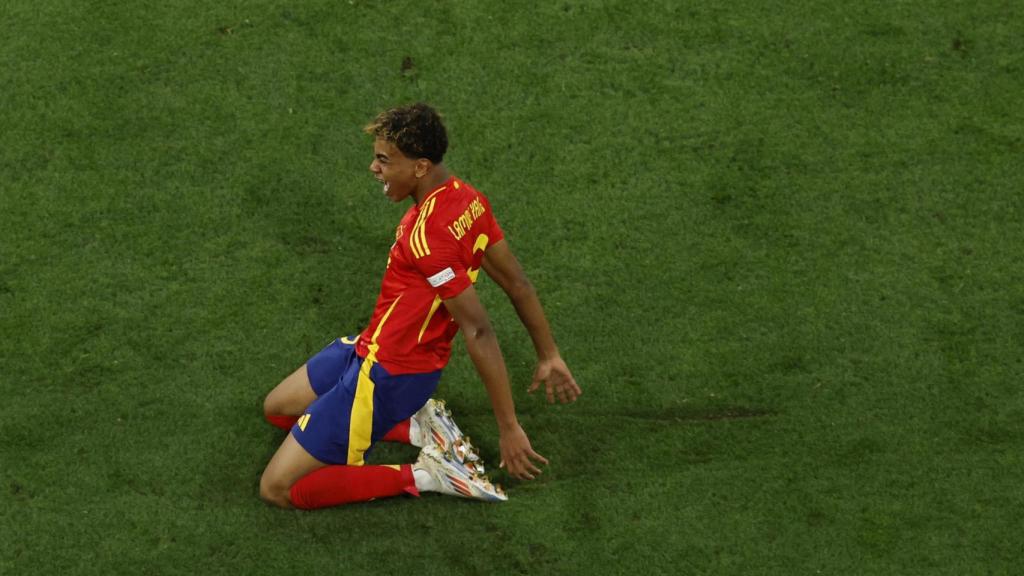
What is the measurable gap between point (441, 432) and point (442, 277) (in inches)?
44.3

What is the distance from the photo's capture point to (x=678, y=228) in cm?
700

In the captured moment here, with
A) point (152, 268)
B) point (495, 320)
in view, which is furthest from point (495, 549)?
point (152, 268)

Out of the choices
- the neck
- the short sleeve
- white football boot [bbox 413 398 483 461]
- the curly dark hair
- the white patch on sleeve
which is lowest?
white football boot [bbox 413 398 483 461]

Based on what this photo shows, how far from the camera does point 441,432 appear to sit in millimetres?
6074

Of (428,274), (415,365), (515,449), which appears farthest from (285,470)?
(428,274)

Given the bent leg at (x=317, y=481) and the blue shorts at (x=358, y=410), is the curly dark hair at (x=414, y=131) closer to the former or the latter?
the blue shorts at (x=358, y=410)

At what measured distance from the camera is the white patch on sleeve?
17.0 ft

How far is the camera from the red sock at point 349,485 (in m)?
5.80

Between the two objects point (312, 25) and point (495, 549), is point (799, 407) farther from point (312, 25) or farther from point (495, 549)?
point (312, 25)

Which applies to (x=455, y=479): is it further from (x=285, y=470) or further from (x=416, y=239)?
(x=416, y=239)

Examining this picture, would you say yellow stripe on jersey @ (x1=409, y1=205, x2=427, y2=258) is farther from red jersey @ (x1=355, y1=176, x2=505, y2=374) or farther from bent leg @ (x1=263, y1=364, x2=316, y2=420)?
bent leg @ (x1=263, y1=364, x2=316, y2=420)

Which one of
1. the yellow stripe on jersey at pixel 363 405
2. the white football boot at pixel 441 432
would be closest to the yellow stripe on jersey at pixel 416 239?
A: the yellow stripe on jersey at pixel 363 405

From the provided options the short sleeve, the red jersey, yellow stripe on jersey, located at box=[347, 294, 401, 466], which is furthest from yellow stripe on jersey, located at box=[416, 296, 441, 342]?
the short sleeve

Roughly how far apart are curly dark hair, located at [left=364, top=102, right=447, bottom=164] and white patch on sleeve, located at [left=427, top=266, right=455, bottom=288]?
48 centimetres
